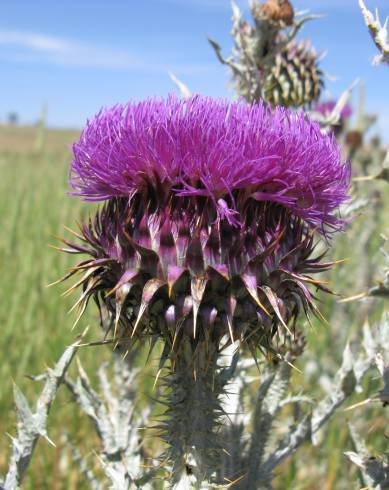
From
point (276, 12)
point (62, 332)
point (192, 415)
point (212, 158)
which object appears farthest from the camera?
point (62, 332)

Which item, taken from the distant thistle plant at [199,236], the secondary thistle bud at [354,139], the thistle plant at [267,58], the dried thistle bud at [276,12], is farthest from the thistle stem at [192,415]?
the secondary thistle bud at [354,139]

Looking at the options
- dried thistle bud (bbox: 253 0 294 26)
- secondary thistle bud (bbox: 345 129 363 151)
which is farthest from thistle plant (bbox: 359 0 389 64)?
secondary thistle bud (bbox: 345 129 363 151)

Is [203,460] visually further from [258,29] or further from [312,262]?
[258,29]

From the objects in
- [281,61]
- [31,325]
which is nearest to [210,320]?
[281,61]

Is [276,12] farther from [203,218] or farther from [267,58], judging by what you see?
[203,218]

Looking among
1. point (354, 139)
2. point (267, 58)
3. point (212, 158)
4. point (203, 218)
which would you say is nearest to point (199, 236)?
point (203, 218)
